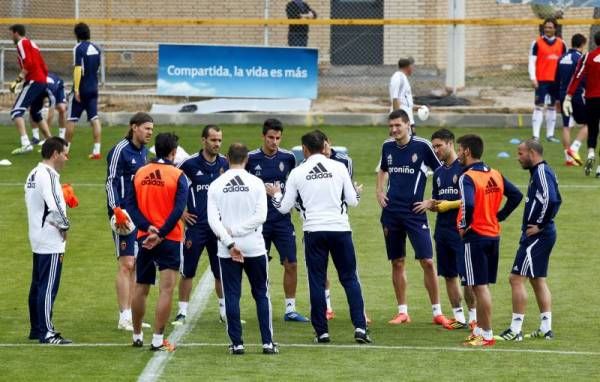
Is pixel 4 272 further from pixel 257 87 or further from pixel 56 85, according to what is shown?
pixel 257 87

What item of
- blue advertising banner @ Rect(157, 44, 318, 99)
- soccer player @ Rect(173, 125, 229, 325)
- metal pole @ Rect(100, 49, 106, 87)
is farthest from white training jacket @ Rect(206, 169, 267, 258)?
metal pole @ Rect(100, 49, 106, 87)

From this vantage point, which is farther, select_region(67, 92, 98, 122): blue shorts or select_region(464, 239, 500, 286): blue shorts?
select_region(67, 92, 98, 122): blue shorts

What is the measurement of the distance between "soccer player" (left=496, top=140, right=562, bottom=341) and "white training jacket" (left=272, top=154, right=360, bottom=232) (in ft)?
5.26

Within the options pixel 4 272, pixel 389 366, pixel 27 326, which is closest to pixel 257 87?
pixel 4 272

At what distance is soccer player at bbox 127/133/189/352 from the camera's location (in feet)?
39.5

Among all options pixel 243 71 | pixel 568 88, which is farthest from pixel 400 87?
pixel 243 71

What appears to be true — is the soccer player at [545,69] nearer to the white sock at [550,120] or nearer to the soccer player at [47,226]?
the white sock at [550,120]

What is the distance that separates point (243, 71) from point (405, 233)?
14.8 meters

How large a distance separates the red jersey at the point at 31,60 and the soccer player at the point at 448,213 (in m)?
11.7

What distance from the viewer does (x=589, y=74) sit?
22.2 meters

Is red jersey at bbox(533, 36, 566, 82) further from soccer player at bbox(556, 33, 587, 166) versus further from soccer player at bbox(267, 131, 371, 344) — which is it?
soccer player at bbox(267, 131, 371, 344)

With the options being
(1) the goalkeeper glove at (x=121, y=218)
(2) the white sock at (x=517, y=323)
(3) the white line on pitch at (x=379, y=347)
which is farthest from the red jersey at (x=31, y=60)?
(2) the white sock at (x=517, y=323)

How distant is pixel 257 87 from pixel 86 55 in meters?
5.72

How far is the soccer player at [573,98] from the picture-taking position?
2286 centimetres
